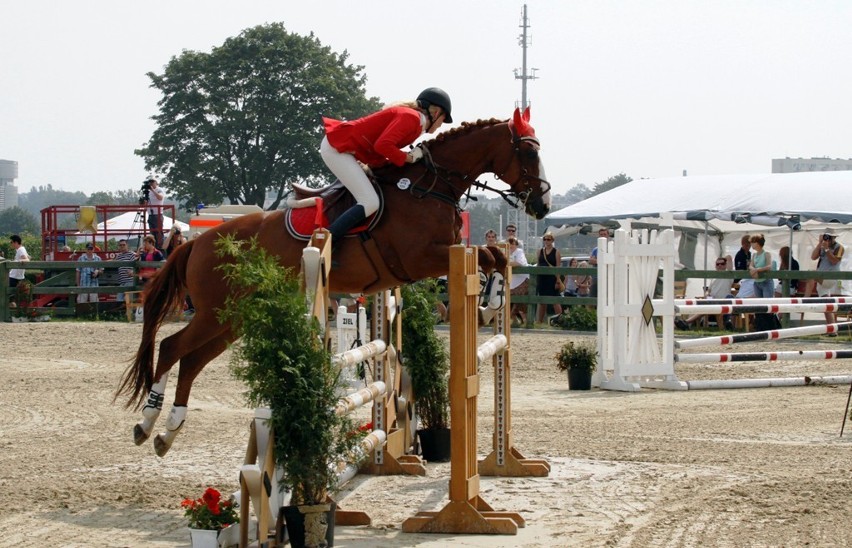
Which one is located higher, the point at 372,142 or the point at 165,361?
the point at 372,142

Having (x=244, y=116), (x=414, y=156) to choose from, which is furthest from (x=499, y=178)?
(x=244, y=116)

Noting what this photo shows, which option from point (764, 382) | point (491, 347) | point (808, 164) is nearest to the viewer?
point (491, 347)

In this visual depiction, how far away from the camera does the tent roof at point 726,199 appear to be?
70.4ft

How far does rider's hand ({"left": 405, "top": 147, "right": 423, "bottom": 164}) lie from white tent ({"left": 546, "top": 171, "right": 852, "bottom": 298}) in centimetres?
1366

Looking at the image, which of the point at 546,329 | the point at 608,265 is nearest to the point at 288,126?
the point at 546,329

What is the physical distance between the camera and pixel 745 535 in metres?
5.15

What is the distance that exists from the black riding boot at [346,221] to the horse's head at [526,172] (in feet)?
3.43

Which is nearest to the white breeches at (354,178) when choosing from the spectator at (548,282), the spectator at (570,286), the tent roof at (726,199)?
the spectator at (548,282)

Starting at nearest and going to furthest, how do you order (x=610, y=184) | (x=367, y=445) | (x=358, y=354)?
1. (x=367, y=445)
2. (x=358, y=354)
3. (x=610, y=184)

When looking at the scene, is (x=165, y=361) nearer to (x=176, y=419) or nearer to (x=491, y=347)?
(x=176, y=419)

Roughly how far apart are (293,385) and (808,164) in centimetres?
8095

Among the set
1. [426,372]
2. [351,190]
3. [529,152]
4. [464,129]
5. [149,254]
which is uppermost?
[464,129]

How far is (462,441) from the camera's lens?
5.47 metres

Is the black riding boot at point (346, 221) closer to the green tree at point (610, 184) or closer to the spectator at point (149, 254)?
the spectator at point (149, 254)
